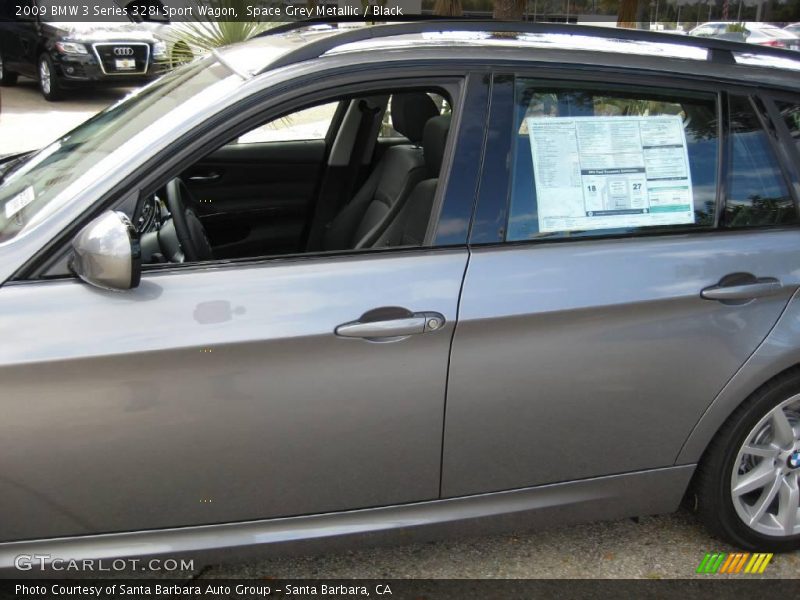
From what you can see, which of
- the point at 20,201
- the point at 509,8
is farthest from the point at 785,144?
the point at 509,8

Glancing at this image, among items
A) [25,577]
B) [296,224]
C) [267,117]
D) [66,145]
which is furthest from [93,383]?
[296,224]

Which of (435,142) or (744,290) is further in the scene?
(435,142)

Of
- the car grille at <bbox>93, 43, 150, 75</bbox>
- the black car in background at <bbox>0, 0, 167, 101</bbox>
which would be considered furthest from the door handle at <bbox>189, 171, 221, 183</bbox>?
the car grille at <bbox>93, 43, 150, 75</bbox>

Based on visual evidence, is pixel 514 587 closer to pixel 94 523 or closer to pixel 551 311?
pixel 551 311

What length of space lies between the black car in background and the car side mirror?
1086 centimetres

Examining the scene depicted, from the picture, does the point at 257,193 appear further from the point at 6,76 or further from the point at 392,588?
the point at 6,76

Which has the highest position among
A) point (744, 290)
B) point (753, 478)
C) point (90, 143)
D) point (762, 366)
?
point (90, 143)

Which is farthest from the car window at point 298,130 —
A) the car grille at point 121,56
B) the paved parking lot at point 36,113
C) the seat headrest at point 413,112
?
the car grille at point 121,56

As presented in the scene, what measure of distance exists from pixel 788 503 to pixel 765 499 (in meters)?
0.09

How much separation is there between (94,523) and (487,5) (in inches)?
618

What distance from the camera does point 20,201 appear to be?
2.45m

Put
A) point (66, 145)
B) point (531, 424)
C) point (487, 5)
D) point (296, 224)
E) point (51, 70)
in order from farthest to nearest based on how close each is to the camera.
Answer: point (487, 5) < point (51, 70) < point (296, 224) < point (66, 145) < point (531, 424)

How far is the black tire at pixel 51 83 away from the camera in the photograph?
1252cm

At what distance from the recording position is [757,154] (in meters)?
2.60
